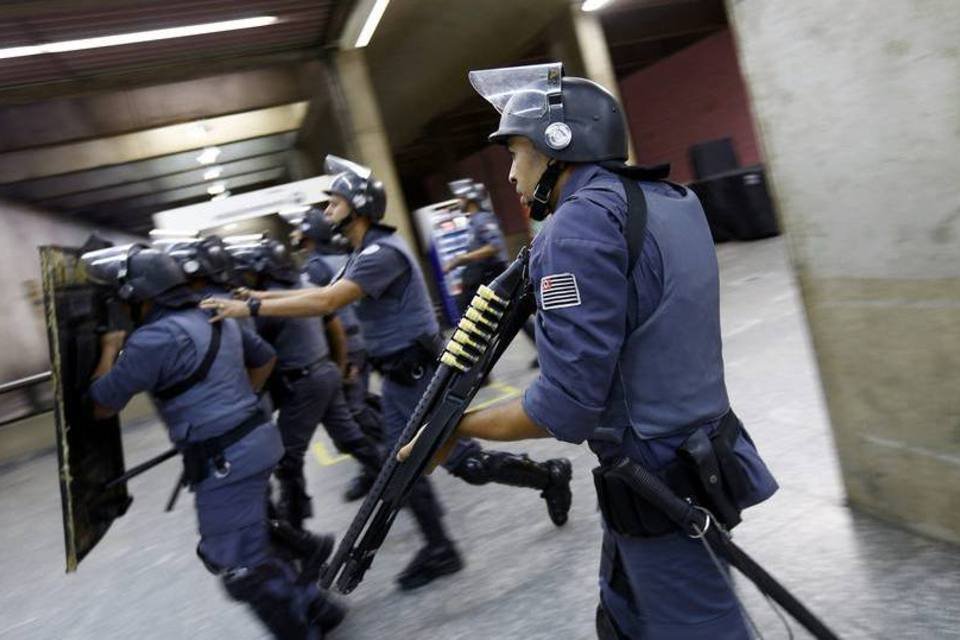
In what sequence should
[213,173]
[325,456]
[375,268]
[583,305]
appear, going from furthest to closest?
[213,173] → [325,456] → [375,268] → [583,305]

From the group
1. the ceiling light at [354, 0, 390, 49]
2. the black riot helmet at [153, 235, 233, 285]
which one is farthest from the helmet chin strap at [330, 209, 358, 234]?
the ceiling light at [354, 0, 390, 49]

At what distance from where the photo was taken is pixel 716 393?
1.53 m

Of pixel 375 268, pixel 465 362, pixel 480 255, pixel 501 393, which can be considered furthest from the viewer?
pixel 501 393

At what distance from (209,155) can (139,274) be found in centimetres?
1160

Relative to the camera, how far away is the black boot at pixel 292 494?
3.75m

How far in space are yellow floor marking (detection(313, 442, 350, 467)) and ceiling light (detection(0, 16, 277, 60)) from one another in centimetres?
517

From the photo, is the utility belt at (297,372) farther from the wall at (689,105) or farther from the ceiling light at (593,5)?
the wall at (689,105)

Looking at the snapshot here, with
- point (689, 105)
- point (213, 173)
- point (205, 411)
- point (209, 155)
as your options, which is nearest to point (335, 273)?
point (205, 411)

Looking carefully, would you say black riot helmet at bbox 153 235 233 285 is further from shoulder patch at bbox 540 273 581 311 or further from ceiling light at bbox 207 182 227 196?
ceiling light at bbox 207 182 227 196

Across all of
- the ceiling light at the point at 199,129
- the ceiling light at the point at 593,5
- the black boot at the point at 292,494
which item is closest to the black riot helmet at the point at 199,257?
the black boot at the point at 292,494

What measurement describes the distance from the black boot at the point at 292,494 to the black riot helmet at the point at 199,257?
1106 mm

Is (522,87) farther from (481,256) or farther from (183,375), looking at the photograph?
(481,256)

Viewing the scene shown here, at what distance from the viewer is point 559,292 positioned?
136 centimetres

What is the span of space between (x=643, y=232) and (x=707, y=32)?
16.8 meters
